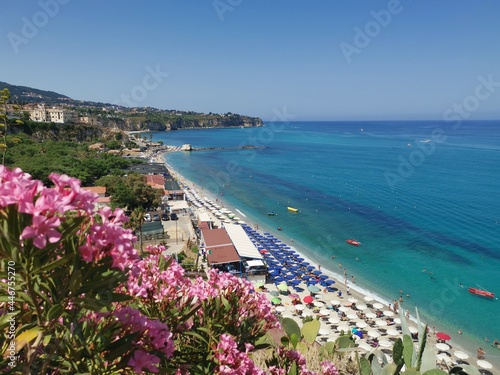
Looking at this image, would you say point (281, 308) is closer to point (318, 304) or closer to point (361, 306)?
point (318, 304)

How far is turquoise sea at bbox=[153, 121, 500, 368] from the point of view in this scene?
73.7 ft

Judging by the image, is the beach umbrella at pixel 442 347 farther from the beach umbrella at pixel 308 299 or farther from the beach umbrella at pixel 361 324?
the beach umbrella at pixel 308 299

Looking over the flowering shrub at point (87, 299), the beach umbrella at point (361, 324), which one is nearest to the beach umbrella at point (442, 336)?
the beach umbrella at point (361, 324)

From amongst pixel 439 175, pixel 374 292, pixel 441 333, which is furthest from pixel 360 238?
pixel 439 175

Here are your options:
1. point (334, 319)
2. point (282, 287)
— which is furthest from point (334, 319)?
point (282, 287)

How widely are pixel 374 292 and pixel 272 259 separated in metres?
7.83

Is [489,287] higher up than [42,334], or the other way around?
[42,334]

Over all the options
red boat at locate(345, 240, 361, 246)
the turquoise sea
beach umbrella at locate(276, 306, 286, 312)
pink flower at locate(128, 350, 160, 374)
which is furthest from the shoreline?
pink flower at locate(128, 350, 160, 374)

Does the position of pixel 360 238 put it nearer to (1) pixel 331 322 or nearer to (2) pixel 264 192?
(1) pixel 331 322

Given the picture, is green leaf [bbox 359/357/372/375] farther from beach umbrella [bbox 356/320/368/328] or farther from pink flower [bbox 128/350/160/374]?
beach umbrella [bbox 356/320/368/328]

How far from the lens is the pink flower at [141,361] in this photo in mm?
1950

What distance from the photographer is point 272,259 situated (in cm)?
2644

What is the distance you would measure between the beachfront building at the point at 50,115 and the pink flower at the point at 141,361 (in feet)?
302

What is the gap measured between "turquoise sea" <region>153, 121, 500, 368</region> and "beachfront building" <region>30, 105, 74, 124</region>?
1445 inches
